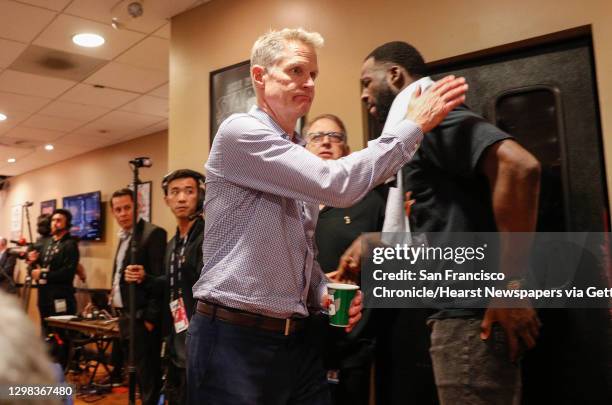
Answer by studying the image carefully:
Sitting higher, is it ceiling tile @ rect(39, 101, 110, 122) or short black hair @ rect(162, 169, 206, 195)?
ceiling tile @ rect(39, 101, 110, 122)

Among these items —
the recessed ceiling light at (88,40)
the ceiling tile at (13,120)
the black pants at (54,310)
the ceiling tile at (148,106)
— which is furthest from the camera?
the ceiling tile at (13,120)

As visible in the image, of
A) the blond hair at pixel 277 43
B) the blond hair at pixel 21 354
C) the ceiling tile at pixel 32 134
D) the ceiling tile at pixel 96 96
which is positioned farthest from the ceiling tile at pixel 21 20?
the blond hair at pixel 21 354

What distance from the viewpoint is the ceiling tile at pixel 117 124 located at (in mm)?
6625

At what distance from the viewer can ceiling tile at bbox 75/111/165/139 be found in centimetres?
662

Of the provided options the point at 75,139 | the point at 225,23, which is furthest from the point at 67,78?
the point at 75,139

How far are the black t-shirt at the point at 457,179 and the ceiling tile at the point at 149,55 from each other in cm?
332

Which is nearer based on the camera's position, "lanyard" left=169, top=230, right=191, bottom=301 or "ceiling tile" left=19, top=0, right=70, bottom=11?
"lanyard" left=169, top=230, right=191, bottom=301

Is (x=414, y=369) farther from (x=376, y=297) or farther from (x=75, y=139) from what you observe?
(x=75, y=139)

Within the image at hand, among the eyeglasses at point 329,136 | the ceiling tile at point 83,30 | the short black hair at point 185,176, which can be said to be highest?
the ceiling tile at point 83,30

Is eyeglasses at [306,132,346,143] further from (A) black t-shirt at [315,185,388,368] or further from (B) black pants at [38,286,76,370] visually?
(B) black pants at [38,286,76,370]

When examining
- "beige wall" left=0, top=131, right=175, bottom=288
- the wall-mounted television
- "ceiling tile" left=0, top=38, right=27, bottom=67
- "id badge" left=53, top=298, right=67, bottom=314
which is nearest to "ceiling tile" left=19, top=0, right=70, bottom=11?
"ceiling tile" left=0, top=38, right=27, bottom=67

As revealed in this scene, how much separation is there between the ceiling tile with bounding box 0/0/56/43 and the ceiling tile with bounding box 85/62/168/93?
813mm

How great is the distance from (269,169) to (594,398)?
162 centimetres

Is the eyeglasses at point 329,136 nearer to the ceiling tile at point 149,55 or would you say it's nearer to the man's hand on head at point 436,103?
the man's hand on head at point 436,103
